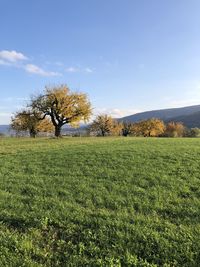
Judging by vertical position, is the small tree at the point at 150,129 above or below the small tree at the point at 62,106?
below

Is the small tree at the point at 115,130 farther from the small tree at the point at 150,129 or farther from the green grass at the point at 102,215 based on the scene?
the green grass at the point at 102,215

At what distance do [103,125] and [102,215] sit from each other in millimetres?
116517

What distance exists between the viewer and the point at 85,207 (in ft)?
36.7

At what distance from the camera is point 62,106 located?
59.0 m

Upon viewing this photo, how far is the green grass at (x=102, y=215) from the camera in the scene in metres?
7.87

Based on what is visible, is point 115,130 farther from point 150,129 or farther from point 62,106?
point 62,106

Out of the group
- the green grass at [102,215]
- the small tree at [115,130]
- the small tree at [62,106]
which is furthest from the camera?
the small tree at [115,130]

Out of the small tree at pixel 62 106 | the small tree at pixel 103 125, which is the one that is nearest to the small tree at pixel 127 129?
the small tree at pixel 103 125

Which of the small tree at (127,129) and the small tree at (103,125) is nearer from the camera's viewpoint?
the small tree at (103,125)

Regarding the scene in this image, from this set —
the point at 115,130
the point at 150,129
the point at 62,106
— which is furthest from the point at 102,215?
the point at 150,129

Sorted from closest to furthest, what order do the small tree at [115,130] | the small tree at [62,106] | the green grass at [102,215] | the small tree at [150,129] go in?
the green grass at [102,215], the small tree at [62,106], the small tree at [115,130], the small tree at [150,129]

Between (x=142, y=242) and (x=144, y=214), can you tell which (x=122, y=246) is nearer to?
(x=142, y=242)

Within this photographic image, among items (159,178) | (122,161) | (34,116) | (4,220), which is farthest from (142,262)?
(34,116)

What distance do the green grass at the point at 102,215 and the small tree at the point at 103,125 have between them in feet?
354
